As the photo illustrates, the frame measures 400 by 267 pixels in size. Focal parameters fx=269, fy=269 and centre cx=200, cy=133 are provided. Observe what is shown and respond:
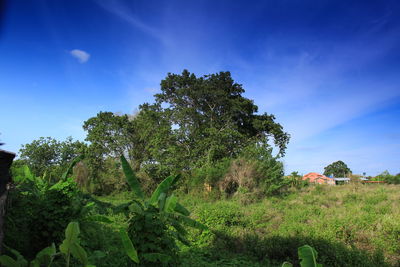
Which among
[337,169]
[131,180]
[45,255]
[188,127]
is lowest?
[45,255]

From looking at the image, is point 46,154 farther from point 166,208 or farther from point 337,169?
point 337,169

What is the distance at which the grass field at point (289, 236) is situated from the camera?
5.62m

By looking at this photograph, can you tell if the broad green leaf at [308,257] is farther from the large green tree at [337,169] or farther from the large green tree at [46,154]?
the large green tree at [337,169]

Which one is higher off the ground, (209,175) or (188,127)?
(188,127)

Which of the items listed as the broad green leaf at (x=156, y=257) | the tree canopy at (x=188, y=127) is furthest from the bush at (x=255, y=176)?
the broad green leaf at (x=156, y=257)

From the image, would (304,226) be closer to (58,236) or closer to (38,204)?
(58,236)

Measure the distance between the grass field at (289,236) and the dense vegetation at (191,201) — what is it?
30mm

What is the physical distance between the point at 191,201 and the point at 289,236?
6543mm

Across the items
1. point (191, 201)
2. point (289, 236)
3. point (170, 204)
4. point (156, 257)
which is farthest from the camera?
point (191, 201)

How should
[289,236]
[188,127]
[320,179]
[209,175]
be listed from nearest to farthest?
[289,236]
[209,175]
[188,127]
[320,179]

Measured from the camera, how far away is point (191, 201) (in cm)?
1253

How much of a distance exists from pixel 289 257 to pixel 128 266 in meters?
3.72

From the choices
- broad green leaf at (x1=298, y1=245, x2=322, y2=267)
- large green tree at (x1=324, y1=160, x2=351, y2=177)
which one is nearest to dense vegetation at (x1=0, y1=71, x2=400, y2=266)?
broad green leaf at (x1=298, y1=245, x2=322, y2=267)

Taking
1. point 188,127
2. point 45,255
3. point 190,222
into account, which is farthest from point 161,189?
point 188,127
